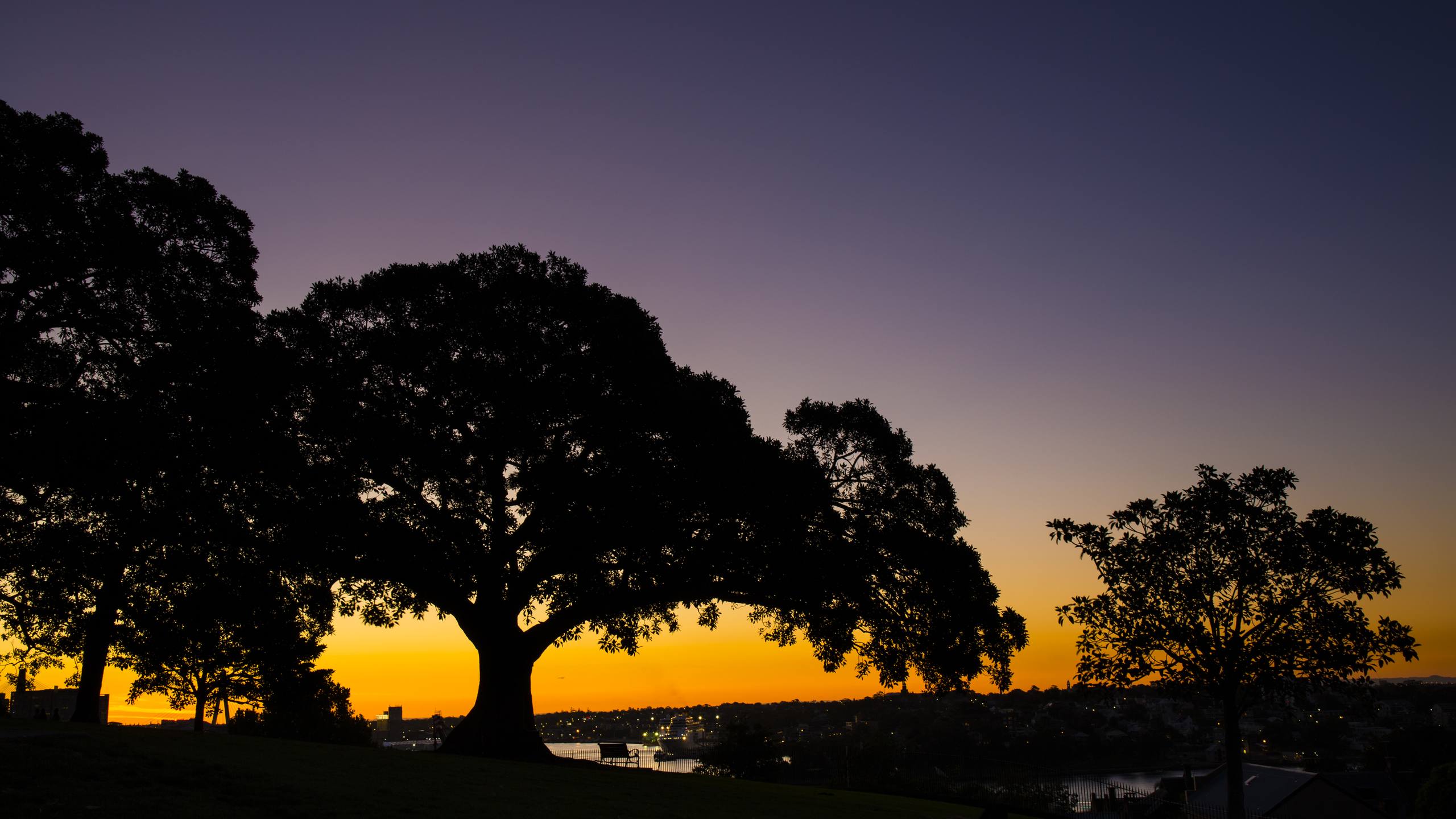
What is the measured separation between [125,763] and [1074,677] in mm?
20864

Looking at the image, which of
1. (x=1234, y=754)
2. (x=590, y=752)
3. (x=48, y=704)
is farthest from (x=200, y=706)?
(x=1234, y=754)

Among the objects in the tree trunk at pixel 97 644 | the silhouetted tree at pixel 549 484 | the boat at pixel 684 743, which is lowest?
the boat at pixel 684 743

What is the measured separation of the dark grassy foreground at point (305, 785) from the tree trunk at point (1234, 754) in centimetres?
635

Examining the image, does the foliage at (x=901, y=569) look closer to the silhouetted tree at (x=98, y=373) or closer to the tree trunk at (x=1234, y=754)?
the tree trunk at (x=1234, y=754)

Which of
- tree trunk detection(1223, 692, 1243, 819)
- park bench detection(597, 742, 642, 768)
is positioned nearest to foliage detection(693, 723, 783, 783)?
park bench detection(597, 742, 642, 768)

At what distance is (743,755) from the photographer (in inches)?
1688

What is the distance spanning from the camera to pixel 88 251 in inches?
829

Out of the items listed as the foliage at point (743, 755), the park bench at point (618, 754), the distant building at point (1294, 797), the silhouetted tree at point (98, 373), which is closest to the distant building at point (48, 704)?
the silhouetted tree at point (98, 373)

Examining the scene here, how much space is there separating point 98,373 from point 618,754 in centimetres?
2374

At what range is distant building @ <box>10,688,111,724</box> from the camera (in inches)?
1719

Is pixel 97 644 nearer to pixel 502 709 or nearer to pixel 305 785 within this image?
pixel 502 709

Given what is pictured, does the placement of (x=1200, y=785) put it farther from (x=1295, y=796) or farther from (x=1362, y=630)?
(x=1362, y=630)

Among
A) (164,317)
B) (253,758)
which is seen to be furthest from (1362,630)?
(164,317)

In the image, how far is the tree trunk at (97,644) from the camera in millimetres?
22938
